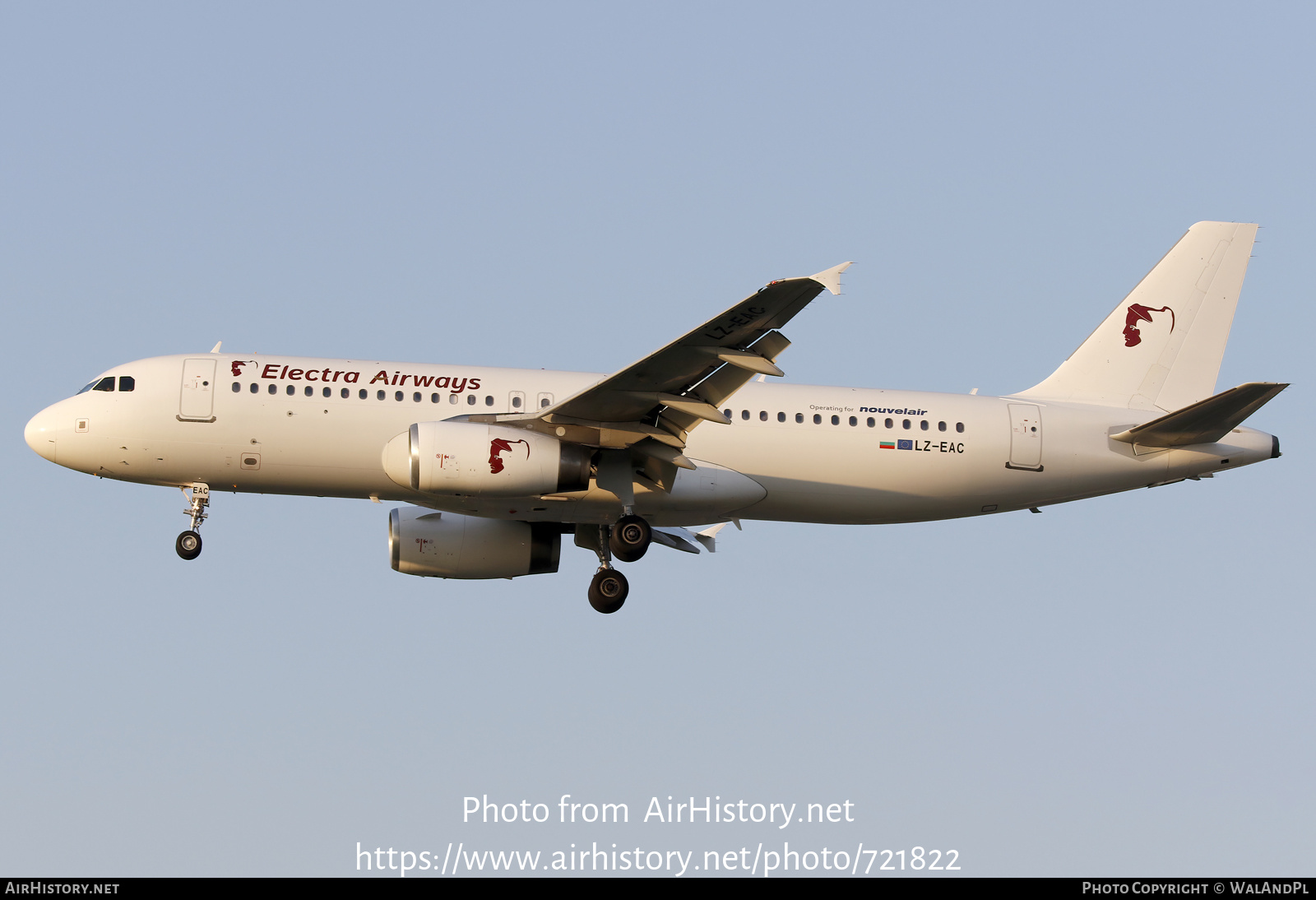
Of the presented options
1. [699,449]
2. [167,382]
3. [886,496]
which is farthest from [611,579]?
[167,382]

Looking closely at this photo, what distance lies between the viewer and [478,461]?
29.9 meters

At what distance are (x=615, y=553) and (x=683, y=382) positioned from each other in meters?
5.00

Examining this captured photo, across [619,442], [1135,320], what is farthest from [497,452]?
[1135,320]

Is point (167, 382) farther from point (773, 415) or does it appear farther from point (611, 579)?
point (773, 415)

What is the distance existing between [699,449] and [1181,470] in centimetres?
1057

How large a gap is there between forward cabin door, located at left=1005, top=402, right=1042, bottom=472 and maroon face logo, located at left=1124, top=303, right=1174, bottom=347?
12.6 feet

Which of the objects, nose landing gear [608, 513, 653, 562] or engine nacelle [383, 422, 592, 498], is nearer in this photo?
engine nacelle [383, 422, 592, 498]

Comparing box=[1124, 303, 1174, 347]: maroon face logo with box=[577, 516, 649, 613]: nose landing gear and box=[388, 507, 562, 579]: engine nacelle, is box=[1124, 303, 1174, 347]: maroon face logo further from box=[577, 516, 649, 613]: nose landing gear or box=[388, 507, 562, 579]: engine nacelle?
box=[388, 507, 562, 579]: engine nacelle

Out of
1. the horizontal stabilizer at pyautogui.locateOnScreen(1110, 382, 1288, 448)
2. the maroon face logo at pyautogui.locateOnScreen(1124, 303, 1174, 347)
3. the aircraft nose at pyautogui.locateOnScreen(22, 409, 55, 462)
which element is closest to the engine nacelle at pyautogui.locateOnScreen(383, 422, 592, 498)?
the aircraft nose at pyautogui.locateOnScreen(22, 409, 55, 462)

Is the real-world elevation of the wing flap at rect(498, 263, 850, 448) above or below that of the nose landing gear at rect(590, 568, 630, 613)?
above

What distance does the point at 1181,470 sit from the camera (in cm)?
3406

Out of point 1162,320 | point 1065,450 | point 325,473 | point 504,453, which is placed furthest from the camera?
point 1162,320

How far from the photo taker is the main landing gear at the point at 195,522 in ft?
108

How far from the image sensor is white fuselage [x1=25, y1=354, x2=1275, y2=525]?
105ft
